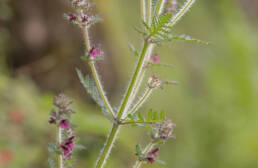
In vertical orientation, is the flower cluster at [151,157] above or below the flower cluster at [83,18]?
below

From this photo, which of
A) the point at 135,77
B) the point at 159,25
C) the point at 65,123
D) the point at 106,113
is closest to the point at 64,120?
Result: the point at 65,123

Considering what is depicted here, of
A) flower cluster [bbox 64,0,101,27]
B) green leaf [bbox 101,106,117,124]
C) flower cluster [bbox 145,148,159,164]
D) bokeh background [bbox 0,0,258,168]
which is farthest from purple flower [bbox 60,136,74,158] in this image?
bokeh background [bbox 0,0,258,168]

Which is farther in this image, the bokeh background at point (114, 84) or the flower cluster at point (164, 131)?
the bokeh background at point (114, 84)

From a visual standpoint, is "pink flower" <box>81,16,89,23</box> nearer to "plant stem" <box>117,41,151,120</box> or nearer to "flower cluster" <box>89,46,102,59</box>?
"flower cluster" <box>89,46,102,59</box>

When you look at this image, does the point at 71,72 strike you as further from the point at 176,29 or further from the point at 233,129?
the point at 176,29

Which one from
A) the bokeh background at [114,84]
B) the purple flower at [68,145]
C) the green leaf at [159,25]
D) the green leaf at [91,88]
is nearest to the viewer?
the green leaf at [159,25]

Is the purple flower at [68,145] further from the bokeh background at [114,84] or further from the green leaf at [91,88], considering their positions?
the bokeh background at [114,84]

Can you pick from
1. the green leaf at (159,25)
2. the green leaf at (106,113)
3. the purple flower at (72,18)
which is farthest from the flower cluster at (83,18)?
the green leaf at (106,113)

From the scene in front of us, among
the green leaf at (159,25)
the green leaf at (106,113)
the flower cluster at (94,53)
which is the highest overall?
the green leaf at (159,25)

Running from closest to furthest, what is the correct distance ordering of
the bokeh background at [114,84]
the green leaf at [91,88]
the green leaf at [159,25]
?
the green leaf at [159,25] → the green leaf at [91,88] → the bokeh background at [114,84]
